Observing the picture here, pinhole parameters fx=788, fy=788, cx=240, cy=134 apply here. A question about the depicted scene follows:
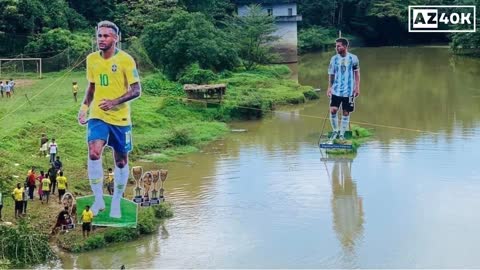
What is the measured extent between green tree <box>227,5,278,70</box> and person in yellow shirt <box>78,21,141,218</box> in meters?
29.9

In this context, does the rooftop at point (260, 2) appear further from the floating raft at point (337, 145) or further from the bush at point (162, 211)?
the bush at point (162, 211)

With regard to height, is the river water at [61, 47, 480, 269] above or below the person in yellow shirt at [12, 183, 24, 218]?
below

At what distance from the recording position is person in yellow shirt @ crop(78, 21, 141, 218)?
17547 mm

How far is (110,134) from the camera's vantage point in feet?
58.6

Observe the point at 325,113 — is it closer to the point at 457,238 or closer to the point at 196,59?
the point at 196,59

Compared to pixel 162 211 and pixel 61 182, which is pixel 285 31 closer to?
pixel 162 211

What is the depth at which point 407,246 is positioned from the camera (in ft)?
55.5

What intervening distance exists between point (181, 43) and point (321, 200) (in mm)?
19750

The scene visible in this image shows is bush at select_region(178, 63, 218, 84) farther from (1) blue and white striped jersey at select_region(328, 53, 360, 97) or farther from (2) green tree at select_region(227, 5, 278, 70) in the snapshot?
(1) blue and white striped jersey at select_region(328, 53, 360, 97)

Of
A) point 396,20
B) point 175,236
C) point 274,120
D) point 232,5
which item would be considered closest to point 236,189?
point 175,236

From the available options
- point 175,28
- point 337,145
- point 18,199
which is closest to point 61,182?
point 18,199

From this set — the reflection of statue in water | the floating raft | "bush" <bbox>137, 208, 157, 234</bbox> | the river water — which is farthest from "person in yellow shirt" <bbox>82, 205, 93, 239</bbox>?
the floating raft

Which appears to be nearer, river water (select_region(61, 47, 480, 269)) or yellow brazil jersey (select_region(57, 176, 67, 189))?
river water (select_region(61, 47, 480, 269))

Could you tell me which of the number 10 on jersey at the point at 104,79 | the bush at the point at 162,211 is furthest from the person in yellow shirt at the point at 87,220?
the number 10 on jersey at the point at 104,79
